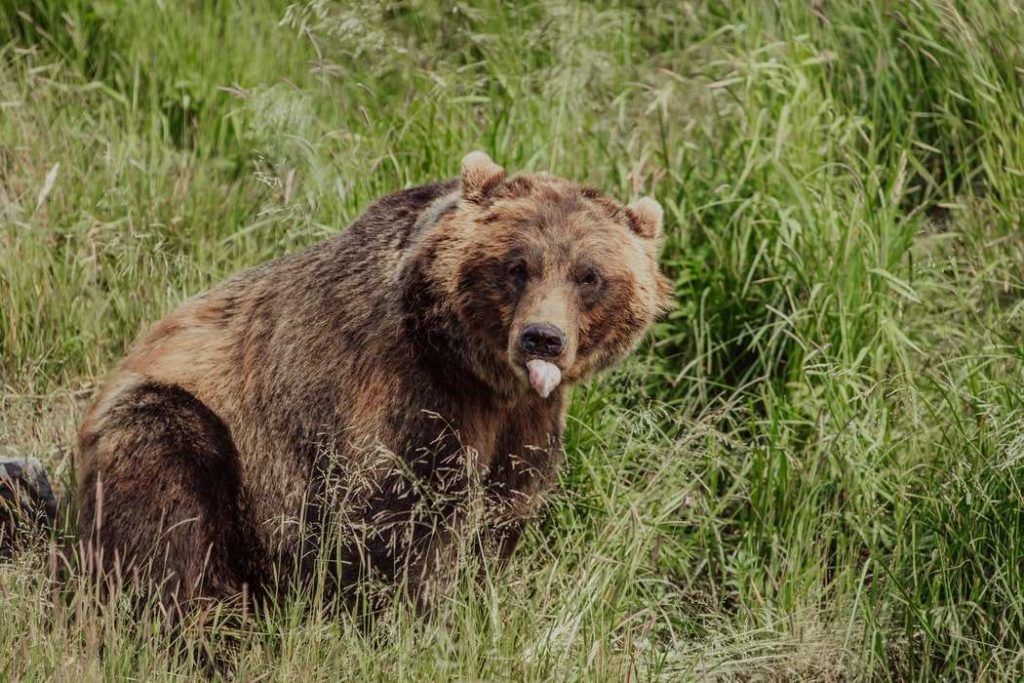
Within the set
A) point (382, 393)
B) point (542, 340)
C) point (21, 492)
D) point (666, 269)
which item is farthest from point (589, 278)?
point (21, 492)

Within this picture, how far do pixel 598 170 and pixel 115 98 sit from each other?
208cm

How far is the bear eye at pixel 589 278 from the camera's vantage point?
471 centimetres

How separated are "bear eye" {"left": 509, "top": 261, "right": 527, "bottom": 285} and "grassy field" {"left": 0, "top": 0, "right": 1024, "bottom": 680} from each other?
0.79 m

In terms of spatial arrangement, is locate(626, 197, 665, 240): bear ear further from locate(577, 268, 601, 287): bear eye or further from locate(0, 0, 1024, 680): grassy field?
locate(0, 0, 1024, 680): grassy field

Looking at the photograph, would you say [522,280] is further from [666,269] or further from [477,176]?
[666,269]

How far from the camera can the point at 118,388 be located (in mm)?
4867

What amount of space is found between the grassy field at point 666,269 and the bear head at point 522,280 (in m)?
0.54

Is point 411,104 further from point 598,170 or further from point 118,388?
point 118,388

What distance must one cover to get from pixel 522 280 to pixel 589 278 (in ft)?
0.70

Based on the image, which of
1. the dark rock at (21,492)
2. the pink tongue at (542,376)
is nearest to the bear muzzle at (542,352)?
the pink tongue at (542,376)

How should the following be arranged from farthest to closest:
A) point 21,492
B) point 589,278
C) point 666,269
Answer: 1. point 666,269
2. point 21,492
3. point 589,278

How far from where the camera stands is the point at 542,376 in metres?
4.45

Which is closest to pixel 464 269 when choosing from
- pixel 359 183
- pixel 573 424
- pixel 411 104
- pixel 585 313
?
pixel 585 313

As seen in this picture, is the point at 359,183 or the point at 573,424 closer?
the point at 573,424
